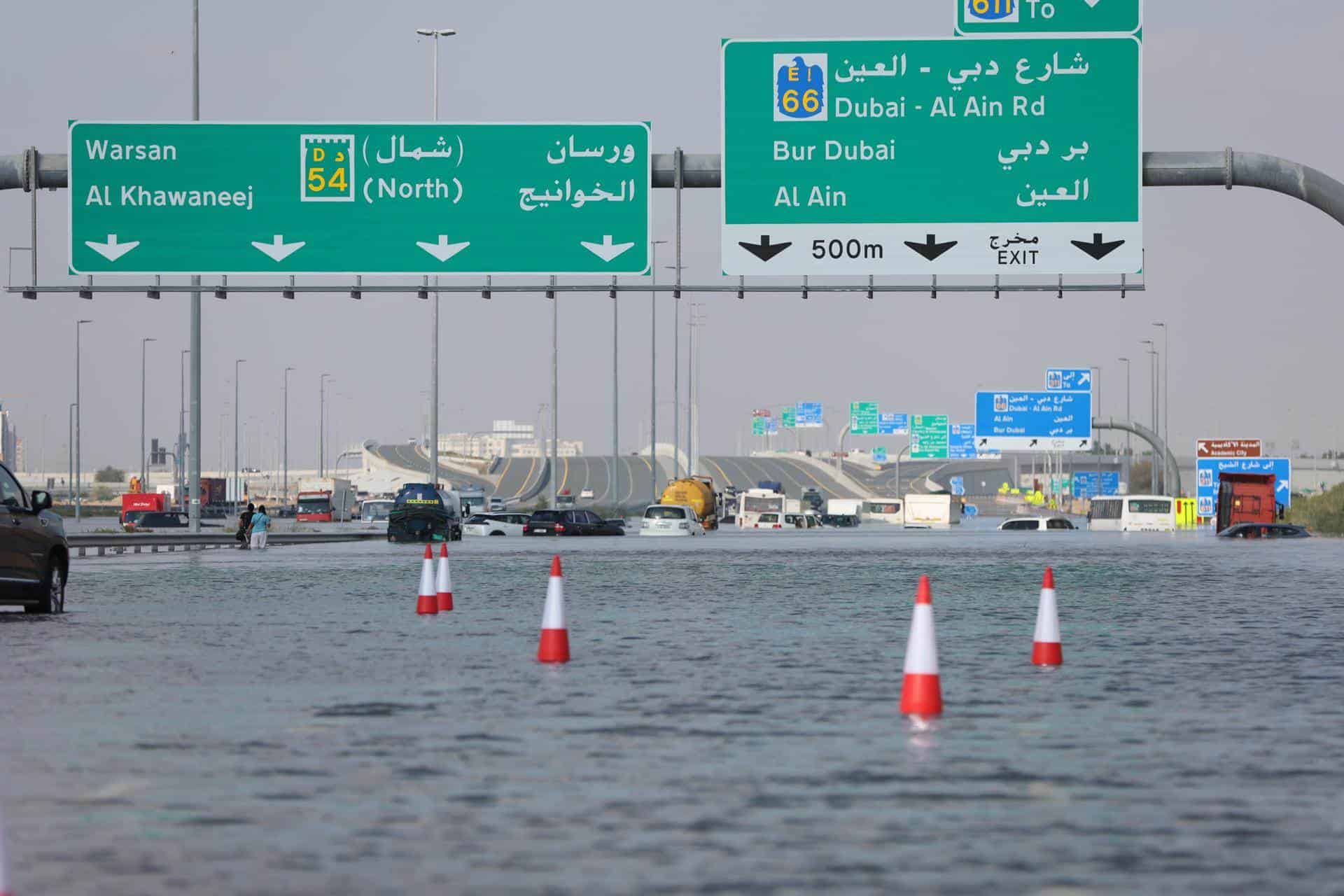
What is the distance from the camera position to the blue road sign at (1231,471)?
95.6m

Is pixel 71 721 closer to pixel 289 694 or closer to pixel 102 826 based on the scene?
pixel 289 694

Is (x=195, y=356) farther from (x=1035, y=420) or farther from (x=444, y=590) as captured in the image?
(x=1035, y=420)

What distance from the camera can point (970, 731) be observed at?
1235 cm

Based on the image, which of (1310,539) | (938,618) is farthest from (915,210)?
(1310,539)

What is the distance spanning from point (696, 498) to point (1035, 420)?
1577 centimetres

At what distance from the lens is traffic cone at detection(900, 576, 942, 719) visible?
13.4 m

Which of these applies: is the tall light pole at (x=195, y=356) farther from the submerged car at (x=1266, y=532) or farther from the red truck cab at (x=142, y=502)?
the red truck cab at (x=142, y=502)

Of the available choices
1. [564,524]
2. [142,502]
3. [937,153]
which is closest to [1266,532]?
[564,524]

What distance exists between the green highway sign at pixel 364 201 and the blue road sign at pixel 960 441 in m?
111

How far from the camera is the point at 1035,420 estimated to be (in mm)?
103000

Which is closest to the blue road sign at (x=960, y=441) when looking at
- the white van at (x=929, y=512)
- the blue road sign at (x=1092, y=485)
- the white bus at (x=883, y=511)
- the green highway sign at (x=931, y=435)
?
the green highway sign at (x=931, y=435)

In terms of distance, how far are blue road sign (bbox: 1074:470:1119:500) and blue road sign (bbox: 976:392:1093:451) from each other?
59.0m

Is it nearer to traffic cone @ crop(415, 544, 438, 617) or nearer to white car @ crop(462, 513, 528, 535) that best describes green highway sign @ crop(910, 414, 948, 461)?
white car @ crop(462, 513, 528, 535)

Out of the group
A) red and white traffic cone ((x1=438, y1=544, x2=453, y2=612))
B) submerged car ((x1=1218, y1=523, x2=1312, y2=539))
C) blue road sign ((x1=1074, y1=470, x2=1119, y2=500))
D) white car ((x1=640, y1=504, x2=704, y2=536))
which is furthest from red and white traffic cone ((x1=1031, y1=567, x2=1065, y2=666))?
blue road sign ((x1=1074, y1=470, x2=1119, y2=500))
